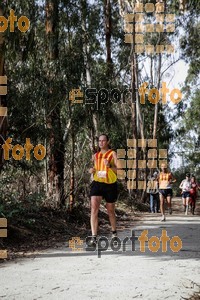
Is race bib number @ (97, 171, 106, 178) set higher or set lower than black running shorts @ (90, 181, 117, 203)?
higher

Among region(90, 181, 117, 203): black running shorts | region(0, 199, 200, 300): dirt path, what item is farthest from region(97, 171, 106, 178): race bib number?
region(0, 199, 200, 300): dirt path

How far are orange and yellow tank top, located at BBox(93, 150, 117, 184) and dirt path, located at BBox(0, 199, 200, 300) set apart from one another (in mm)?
1037

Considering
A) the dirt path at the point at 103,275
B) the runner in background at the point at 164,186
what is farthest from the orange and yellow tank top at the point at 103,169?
the runner in background at the point at 164,186

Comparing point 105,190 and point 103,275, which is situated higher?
point 105,190

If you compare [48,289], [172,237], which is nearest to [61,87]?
[172,237]

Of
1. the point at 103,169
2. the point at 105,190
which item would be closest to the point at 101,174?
the point at 103,169

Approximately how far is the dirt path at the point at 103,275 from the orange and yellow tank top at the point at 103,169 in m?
1.04

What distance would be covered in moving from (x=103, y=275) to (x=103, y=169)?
6.63 feet

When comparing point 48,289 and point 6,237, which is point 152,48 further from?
point 48,289

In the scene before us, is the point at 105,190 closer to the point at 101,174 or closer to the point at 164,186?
the point at 101,174

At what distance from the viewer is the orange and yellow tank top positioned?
715 centimetres

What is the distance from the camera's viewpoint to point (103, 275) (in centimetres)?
547

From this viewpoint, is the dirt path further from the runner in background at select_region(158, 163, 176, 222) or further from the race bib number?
the runner in background at select_region(158, 163, 176, 222)

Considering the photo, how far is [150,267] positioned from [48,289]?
Answer: 1547 millimetres
